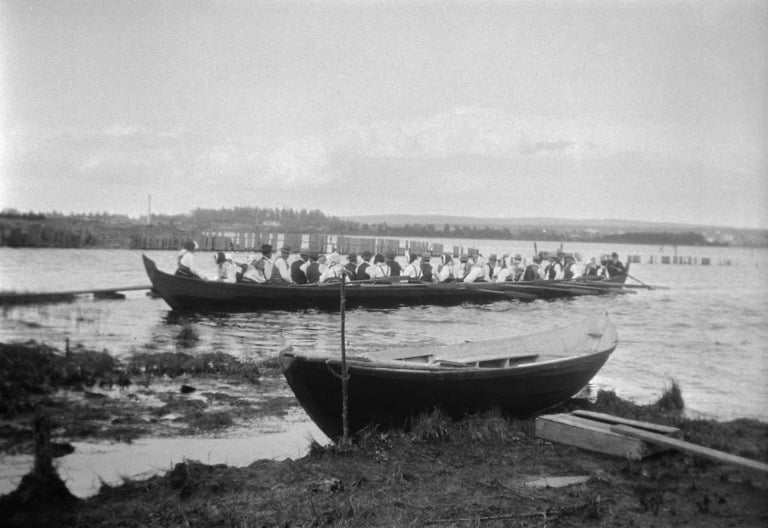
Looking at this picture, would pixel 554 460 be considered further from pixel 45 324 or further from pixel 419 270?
pixel 419 270

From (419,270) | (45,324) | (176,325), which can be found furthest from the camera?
(419,270)

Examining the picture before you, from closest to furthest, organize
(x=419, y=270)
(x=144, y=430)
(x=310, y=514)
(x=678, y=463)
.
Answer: (x=310, y=514) < (x=678, y=463) < (x=144, y=430) < (x=419, y=270)

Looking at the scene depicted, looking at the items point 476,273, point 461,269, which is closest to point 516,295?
point 476,273

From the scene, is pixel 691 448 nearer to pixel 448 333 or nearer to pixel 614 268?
pixel 448 333

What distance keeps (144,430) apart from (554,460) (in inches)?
165

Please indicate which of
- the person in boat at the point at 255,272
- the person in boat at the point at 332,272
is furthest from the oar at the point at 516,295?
the person in boat at the point at 255,272

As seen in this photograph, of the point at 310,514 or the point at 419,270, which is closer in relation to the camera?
the point at 310,514

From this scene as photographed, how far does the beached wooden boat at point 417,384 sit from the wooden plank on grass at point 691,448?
1.25 meters

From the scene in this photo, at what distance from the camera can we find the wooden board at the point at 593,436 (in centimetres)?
593

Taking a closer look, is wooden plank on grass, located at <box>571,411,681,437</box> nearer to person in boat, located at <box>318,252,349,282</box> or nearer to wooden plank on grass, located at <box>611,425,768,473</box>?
wooden plank on grass, located at <box>611,425,768,473</box>

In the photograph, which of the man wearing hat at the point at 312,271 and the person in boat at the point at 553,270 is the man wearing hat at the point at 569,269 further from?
the man wearing hat at the point at 312,271

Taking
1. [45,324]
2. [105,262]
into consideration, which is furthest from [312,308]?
[105,262]

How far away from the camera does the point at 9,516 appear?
15.8 feet

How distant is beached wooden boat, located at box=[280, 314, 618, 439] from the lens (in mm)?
6234
